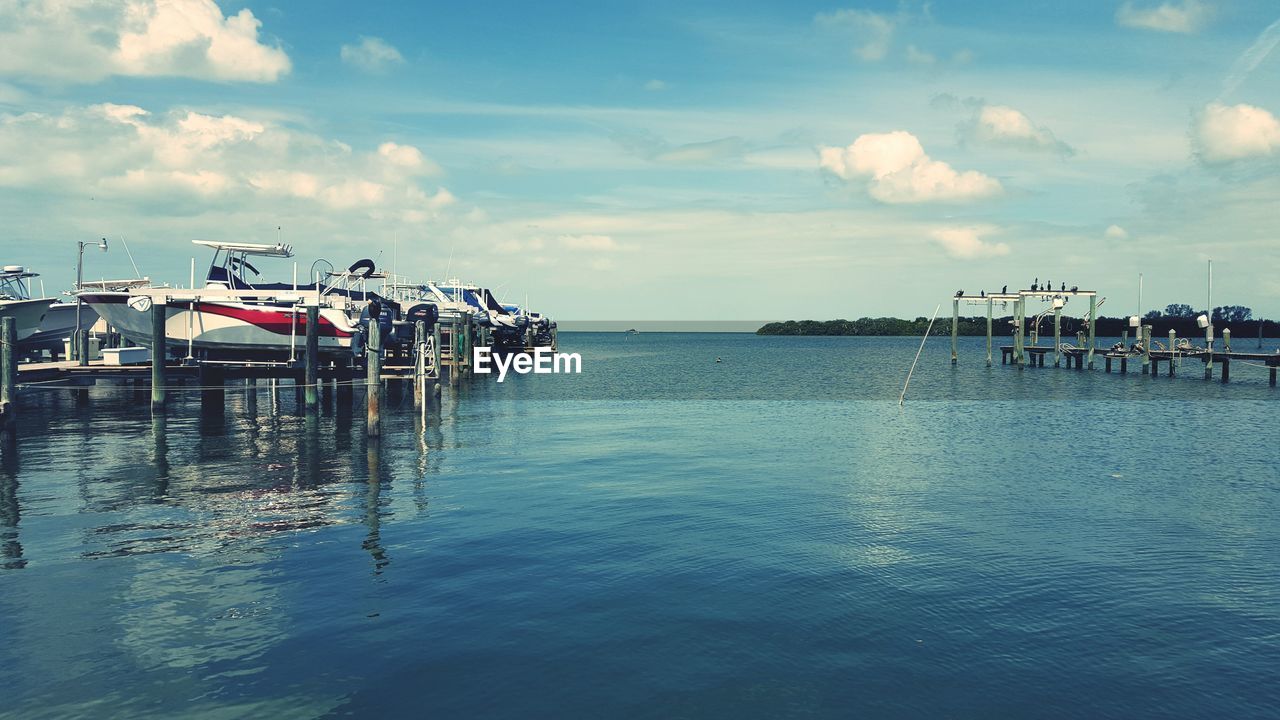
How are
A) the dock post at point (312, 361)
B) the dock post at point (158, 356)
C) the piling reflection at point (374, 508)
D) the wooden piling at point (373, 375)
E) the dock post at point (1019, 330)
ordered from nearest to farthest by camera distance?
the piling reflection at point (374, 508)
the wooden piling at point (373, 375)
the dock post at point (158, 356)
the dock post at point (312, 361)
the dock post at point (1019, 330)

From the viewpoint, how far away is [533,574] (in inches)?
534

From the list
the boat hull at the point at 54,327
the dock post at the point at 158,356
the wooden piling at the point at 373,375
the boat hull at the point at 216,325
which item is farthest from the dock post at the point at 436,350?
the boat hull at the point at 54,327

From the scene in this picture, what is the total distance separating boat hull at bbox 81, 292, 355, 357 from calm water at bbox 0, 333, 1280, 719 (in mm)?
9967

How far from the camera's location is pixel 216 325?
3866 cm

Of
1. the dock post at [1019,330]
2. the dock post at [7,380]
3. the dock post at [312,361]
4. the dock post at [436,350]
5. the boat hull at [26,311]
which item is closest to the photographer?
the dock post at [7,380]

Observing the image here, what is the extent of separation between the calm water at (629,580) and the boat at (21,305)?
15.5 meters

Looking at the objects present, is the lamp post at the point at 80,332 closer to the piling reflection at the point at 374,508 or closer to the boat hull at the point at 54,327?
the boat hull at the point at 54,327

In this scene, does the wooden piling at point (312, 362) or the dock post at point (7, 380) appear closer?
the dock post at point (7, 380)

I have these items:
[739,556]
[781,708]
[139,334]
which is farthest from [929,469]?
[139,334]

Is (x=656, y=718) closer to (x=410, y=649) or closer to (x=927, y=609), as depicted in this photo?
(x=410, y=649)

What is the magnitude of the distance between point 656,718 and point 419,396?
3391cm

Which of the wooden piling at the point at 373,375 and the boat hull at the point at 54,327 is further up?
A: the boat hull at the point at 54,327

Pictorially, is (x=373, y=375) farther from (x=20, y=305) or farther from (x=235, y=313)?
(x=20, y=305)

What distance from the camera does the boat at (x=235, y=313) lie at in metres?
37.4
